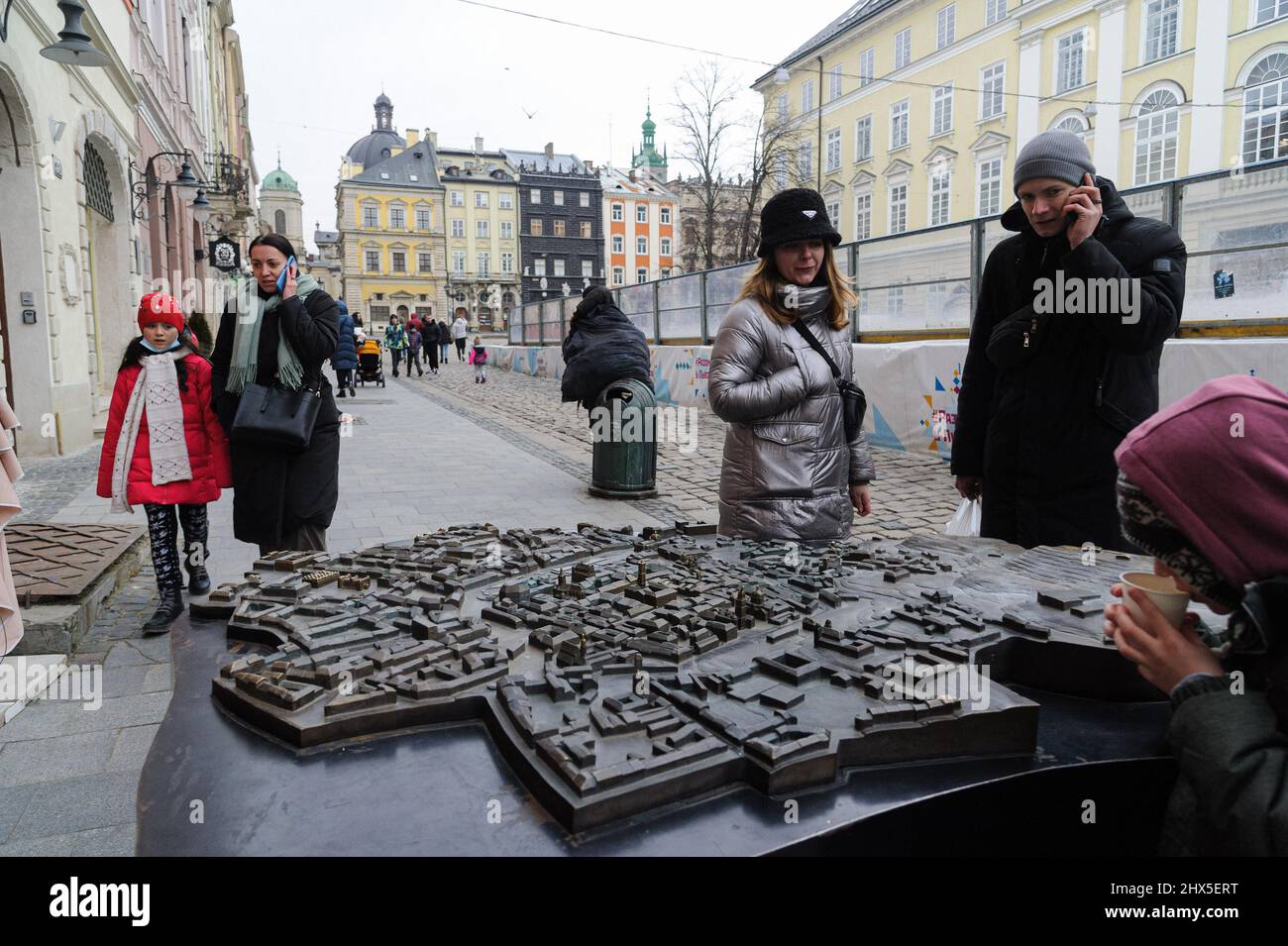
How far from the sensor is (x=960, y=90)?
117 feet

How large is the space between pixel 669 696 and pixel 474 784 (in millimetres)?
433

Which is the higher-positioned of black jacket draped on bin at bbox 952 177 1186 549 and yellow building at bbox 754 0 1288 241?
yellow building at bbox 754 0 1288 241

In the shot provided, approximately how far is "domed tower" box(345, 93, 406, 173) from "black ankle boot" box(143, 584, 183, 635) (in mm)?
101750

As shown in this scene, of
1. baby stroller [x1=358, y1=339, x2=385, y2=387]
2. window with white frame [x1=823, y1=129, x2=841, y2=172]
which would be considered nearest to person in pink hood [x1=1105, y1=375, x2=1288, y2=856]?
baby stroller [x1=358, y1=339, x2=385, y2=387]

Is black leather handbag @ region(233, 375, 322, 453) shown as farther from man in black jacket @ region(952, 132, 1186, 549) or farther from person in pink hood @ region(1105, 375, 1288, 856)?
person in pink hood @ region(1105, 375, 1288, 856)

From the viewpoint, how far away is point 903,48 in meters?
39.0

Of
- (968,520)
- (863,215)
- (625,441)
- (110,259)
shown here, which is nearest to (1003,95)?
(863,215)

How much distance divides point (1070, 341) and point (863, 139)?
42.5 metres

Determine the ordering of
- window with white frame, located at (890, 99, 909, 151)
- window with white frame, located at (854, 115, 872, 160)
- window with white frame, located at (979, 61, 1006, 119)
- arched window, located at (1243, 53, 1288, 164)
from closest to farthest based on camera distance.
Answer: arched window, located at (1243, 53, 1288, 164)
window with white frame, located at (979, 61, 1006, 119)
window with white frame, located at (890, 99, 909, 151)
window with white frame, located at (854, 115, 872, 160)

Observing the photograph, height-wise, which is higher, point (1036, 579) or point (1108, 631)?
point (1108, 631)

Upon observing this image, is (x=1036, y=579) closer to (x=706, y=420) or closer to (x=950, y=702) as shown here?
(x=950, y=702)

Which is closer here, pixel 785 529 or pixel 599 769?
pixel 599 769

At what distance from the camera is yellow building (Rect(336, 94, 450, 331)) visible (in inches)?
3253
